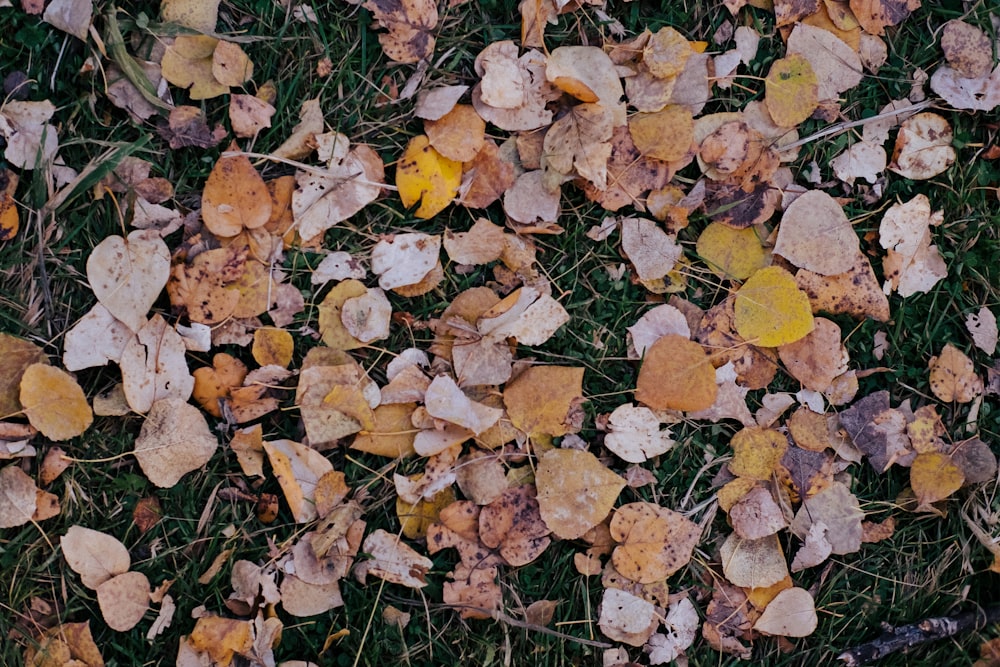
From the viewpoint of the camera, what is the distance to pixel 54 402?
6.70 ft

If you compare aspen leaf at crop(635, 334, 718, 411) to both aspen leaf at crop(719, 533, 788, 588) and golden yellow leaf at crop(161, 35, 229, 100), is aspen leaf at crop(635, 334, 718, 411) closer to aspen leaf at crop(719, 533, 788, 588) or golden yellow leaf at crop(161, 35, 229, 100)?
aspen leaf at crop(719, 533, 788, 588)

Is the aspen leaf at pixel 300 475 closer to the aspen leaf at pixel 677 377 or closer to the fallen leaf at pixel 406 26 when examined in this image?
the aspen leaf at pixel 677 377

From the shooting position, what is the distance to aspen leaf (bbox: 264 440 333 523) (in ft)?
6.98

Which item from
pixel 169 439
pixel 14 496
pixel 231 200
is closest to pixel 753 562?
pixel 169 439

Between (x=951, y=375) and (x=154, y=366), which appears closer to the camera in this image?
(x=154, y=366)

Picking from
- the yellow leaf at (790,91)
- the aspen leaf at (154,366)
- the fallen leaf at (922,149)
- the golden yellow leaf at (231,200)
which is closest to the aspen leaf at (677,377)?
the yellow leaf at (790,91)

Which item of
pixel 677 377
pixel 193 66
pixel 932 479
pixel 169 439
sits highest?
pixel 193 66

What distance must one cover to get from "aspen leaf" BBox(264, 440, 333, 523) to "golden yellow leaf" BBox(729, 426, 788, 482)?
116cm

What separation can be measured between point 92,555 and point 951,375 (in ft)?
8.16

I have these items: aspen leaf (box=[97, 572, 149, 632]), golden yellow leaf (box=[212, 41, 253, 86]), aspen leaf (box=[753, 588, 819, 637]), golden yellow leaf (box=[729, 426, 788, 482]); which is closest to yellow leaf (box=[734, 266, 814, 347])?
golden yellow leaf (box=[729, 426, 788, 482])

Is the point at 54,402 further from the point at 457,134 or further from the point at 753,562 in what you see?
the point at 753,562

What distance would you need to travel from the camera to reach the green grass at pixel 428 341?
2.10 meters

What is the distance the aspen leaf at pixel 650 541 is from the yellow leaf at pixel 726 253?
71cm

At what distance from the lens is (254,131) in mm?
2158
